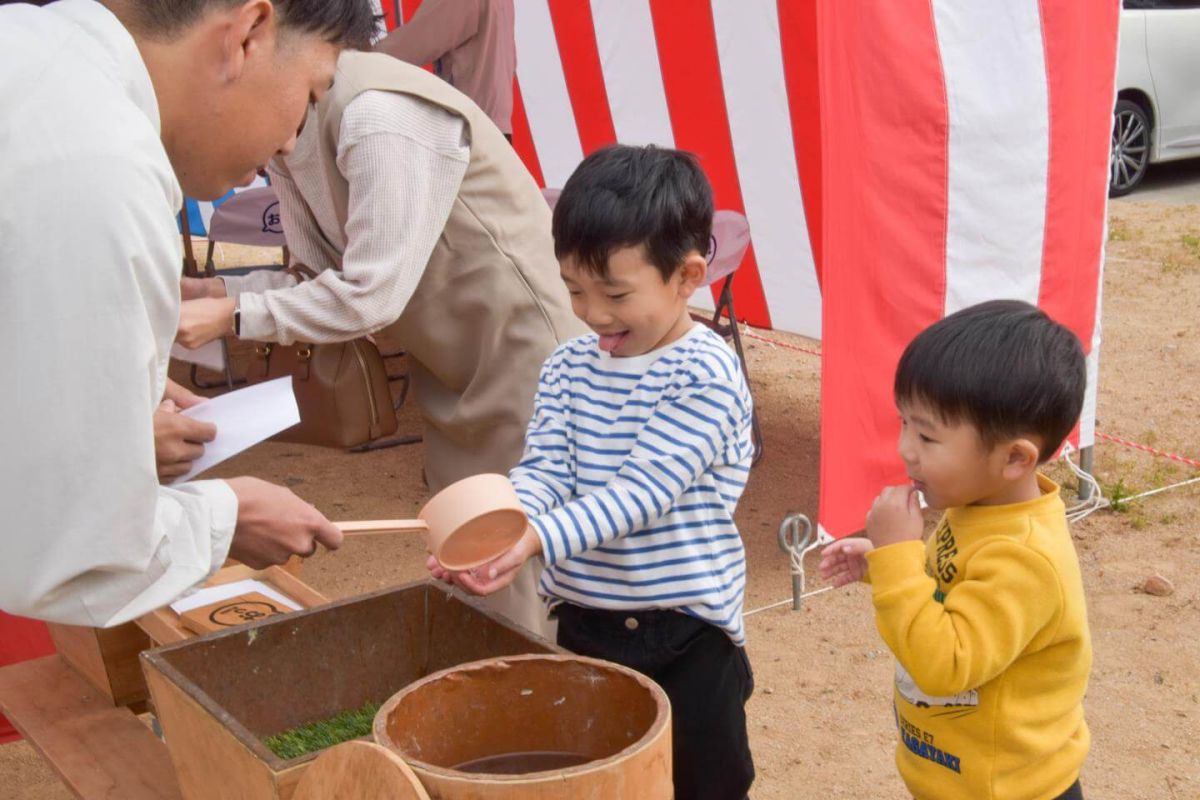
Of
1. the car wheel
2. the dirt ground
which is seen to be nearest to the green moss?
the dirt ground

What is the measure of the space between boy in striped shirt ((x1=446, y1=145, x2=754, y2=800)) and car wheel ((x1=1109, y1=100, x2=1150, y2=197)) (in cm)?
770

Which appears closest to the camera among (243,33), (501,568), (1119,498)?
(243,33)

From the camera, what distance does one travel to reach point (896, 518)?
1496mm

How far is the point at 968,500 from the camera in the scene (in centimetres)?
149

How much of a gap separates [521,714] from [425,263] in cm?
95

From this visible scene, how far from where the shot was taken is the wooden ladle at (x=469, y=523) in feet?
4.81

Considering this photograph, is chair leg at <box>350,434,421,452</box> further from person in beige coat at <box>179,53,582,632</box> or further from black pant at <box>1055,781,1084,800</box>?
black pant at <box>1055,781,1084,800</box>

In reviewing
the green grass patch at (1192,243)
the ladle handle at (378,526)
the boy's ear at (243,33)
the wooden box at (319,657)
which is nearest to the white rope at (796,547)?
the wooden box at (319,657)

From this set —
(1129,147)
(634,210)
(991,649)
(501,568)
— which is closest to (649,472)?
(501,568)

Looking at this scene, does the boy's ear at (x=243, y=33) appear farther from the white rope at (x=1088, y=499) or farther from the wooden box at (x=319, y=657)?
the white rope at (x=1088, y=499)

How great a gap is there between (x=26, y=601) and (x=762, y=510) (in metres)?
3.03

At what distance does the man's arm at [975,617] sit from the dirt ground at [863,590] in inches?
45.0

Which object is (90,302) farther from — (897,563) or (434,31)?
(434,31)

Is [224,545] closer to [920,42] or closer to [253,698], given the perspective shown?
[253,698]
